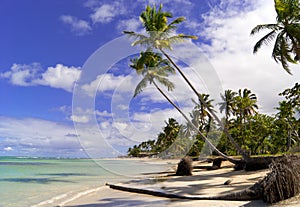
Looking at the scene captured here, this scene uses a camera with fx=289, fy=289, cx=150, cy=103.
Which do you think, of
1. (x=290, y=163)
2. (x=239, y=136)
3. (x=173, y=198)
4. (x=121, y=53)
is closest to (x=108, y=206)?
(x=173, y=198)

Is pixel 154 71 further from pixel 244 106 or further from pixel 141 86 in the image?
pixel 244 106

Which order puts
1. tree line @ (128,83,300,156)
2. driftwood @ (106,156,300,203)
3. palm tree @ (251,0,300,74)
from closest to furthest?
driftwood @ (106,156,300,203) < palm tree @ (251,0,300,74) < tree line @ (128,83,300,156)

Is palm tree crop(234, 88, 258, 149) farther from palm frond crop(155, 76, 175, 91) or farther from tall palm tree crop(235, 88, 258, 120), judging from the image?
palm frond crop(155, 76, 175, 91)

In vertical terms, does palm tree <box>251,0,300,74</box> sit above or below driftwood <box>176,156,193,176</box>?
above

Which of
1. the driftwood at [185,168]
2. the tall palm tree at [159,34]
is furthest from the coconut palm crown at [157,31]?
the driftwood at [185,168]

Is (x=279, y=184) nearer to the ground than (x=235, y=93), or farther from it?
nearer to the ground

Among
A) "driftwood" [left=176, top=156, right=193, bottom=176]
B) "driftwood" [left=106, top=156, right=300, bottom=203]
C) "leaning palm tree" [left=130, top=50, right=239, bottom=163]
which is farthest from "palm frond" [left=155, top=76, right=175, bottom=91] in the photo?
"driftwood" [left=106, top=156, right=300, bottom=203]

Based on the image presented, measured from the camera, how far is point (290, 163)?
27.0ft

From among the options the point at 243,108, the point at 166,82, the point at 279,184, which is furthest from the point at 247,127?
the point at 279,184

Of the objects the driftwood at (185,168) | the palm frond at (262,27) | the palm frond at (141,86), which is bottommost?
the driftwood at (185,168)

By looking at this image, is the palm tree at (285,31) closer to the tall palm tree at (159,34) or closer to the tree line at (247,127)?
the tall palm tree at (159,34)

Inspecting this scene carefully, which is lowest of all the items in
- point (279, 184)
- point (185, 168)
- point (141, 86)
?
point (185, 168)

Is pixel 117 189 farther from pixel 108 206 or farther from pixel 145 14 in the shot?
pixel 145 14

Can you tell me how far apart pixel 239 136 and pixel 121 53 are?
31.2m
